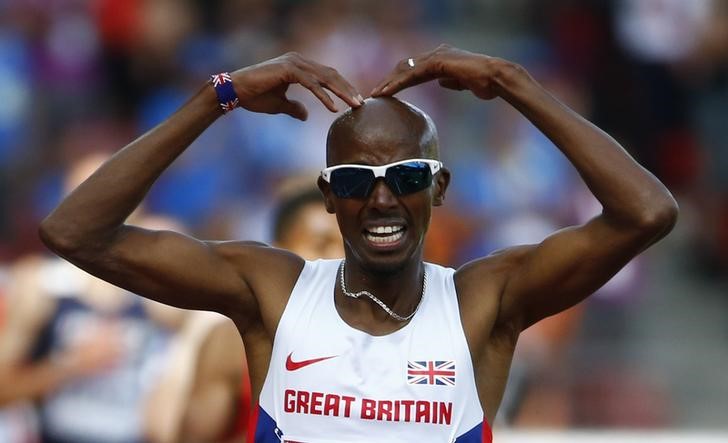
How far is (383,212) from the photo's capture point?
15.2 ft

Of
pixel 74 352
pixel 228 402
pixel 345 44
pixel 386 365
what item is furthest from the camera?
pixel 345 44

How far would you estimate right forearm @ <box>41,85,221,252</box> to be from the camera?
4754 mm

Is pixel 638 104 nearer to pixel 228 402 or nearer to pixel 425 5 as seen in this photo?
pixel 425 5

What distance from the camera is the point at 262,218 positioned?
11.4m

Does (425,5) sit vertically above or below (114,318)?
above

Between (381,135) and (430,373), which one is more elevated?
(381,135)

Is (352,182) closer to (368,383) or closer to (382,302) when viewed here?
(382,302)

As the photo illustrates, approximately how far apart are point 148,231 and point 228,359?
187 centimetres

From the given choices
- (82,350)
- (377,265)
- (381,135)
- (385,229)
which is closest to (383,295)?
(377,265)

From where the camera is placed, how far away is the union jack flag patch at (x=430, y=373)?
4.64m

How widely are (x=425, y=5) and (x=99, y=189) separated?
9.56 m

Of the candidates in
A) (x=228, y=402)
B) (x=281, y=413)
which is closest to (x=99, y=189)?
(x=281, y=413)

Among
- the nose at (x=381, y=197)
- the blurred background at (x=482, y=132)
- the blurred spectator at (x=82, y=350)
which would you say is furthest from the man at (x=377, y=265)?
the blurred background at (x=482, y=132)

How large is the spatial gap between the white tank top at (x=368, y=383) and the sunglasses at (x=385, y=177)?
41 centimetres
